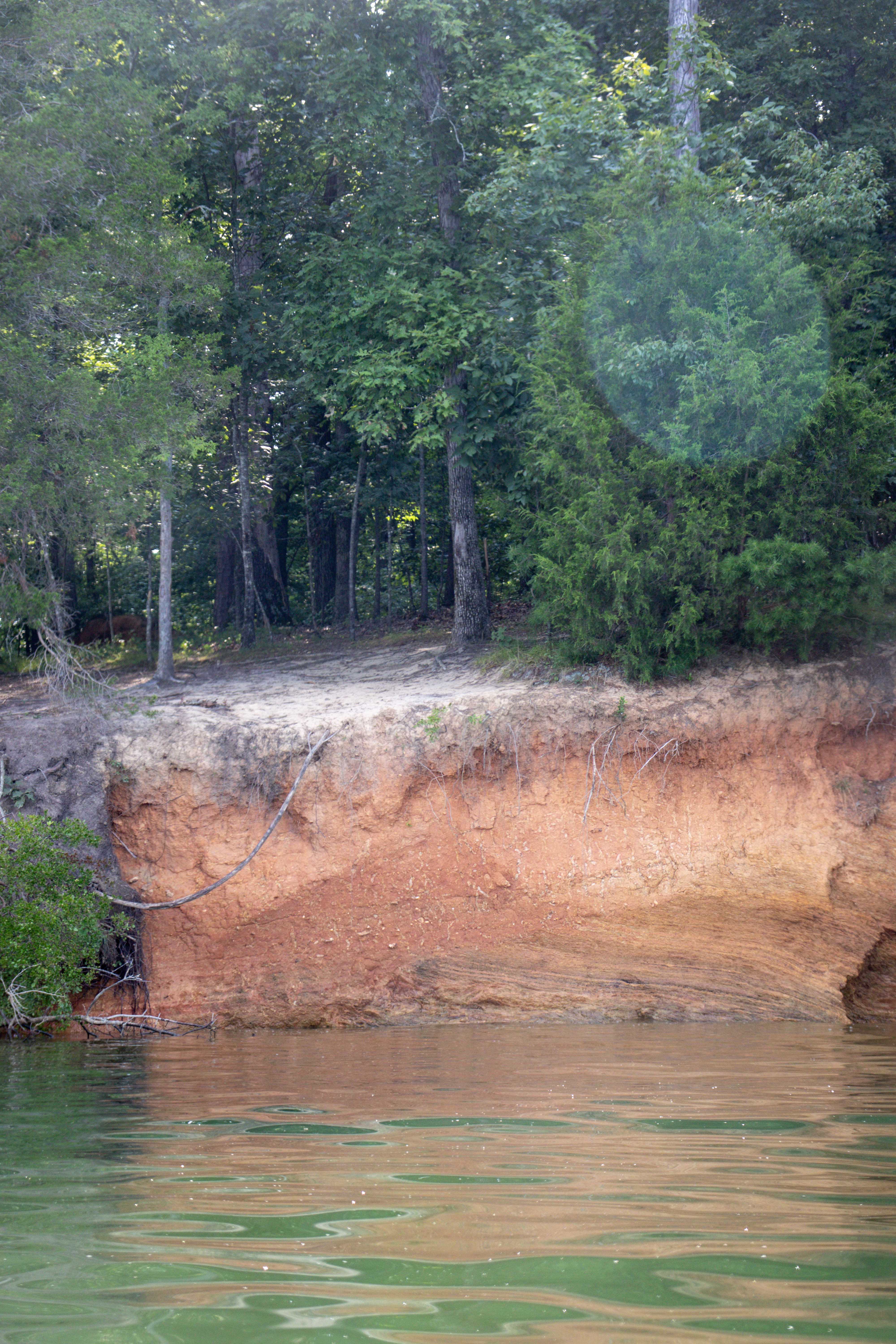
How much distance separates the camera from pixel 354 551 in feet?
70.8

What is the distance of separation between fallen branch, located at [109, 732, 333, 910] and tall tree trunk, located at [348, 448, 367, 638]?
819 cm

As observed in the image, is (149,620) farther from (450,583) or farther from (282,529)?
(282,529)

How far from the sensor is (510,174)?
14773mm

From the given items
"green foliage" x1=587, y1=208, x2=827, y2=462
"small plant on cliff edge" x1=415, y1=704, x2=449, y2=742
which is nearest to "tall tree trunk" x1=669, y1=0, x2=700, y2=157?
"green foliage" x1=587, y1=208, x2=827, y2=462

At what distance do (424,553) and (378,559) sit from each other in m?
2.12

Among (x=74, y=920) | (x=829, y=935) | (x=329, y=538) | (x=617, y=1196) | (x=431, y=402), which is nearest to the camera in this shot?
(x=617, y=1196)

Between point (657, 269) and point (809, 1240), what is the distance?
39.3 feet

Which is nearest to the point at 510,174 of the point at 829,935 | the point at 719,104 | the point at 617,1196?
the point at 719,104

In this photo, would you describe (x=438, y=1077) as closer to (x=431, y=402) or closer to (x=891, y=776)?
(x=891, y=776)

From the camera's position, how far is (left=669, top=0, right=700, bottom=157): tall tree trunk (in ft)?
48.1

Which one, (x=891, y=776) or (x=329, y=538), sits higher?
(x=329, y=538)

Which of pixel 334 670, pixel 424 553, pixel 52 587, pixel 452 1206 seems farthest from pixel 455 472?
pixel 452 1206

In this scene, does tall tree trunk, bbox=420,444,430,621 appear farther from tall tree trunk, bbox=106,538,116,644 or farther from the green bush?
the green bush

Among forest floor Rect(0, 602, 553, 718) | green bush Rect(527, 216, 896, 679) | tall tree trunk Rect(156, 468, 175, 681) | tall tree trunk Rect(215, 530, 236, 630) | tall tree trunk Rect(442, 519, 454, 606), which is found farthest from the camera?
tall tree trunk Rect(215, 530, 236, 630)
